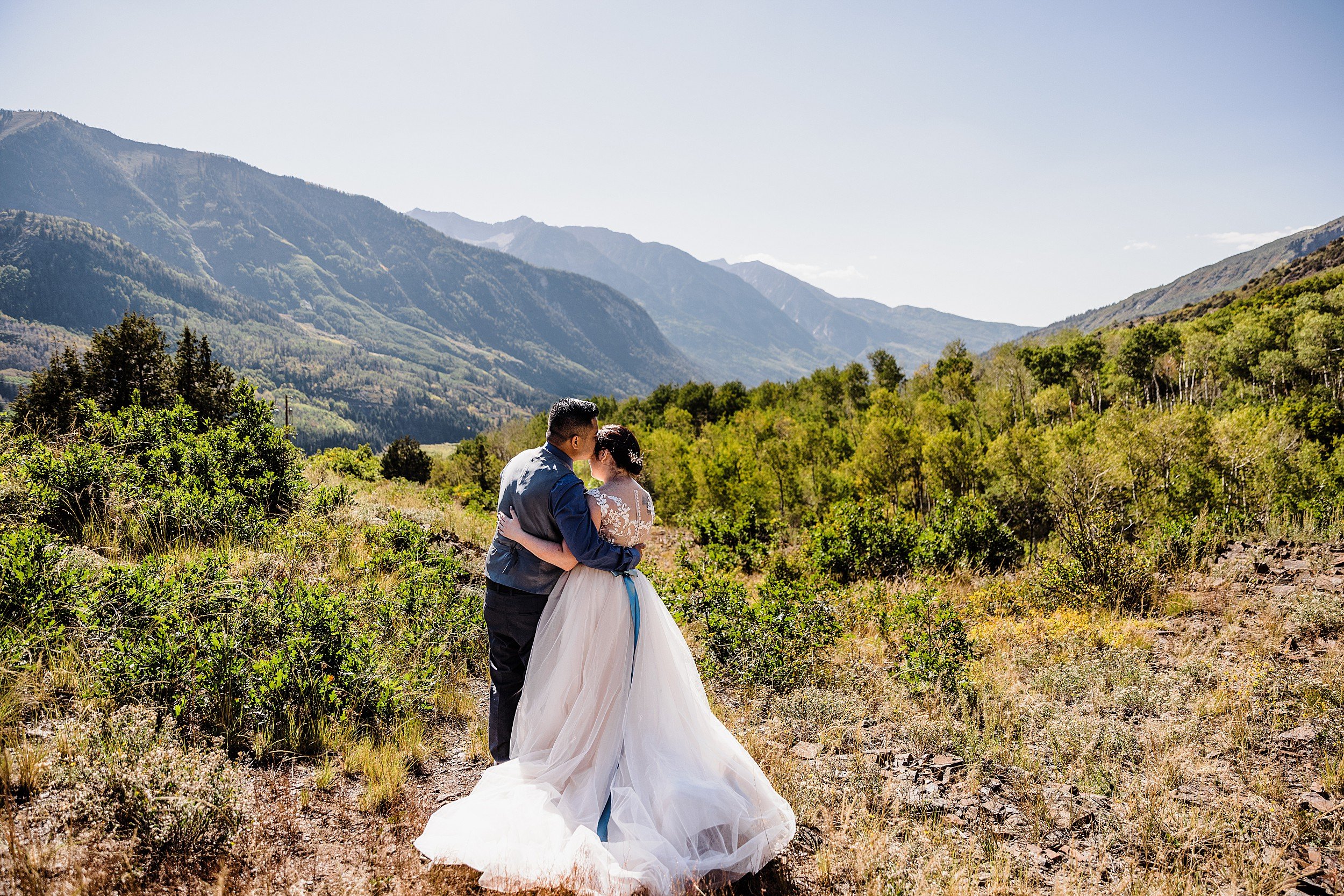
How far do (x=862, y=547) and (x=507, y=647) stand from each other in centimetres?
937

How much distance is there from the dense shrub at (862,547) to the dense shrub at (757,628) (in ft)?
12.6

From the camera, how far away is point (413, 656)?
5914mm

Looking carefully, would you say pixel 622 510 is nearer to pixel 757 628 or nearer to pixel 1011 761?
pixel 757 628

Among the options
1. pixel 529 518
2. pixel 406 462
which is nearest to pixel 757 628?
pixel 529 518

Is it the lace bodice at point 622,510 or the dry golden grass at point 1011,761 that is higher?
the lace bodice at point 622,510

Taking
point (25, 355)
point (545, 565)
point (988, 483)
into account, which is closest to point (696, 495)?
point (988, 483)

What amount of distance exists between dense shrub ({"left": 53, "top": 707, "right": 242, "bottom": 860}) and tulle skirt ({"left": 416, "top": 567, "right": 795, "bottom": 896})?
3.65 ft

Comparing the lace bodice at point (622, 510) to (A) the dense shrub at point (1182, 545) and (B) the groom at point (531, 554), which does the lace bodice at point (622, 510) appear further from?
(A) the dense shrub at point (1182, 545)

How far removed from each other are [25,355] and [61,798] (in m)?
262

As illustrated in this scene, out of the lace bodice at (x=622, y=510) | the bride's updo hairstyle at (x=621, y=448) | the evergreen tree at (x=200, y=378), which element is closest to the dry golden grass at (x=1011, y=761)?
the lace bodice at (x=622, y=510)

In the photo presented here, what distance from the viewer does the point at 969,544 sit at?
11992 millimetres

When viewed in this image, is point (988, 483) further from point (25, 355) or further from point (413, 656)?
point (25, 355)

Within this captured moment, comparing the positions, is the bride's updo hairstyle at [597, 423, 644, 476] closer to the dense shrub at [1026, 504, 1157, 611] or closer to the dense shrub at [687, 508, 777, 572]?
the dense shrub at [1026, 504, 1157, 611]

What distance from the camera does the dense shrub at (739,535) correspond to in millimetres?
13797
